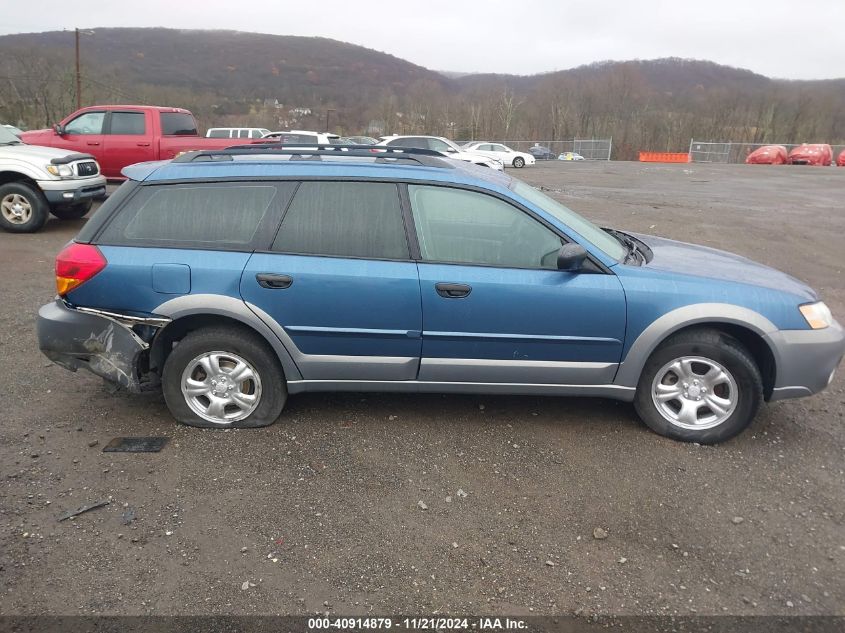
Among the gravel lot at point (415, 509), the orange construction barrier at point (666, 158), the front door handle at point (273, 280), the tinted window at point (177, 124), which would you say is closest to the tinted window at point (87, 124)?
the tinted window at point (177, 124)

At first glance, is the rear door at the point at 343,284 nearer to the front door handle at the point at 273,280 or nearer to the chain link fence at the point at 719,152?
the front door handle at the point at 273,280

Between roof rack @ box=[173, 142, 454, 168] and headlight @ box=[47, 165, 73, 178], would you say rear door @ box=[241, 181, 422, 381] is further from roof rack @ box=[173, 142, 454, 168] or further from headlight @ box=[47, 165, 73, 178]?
headlight @ box=[47, 165, 73, 178]

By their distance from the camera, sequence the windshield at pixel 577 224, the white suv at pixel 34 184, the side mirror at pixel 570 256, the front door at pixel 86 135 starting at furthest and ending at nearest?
the front door at pixel 86 135
the white suv at pixel 34 184
the windshield at pixel 577 224
the side mirror at pixel 570 256

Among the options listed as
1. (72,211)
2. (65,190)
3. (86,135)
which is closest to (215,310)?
(65,190)

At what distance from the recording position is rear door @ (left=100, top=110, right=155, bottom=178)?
11789 mm

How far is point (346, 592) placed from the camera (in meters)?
2.46

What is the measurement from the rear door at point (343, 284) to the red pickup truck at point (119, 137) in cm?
904

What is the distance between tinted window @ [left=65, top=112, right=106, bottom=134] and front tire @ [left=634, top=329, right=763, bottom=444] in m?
12.0

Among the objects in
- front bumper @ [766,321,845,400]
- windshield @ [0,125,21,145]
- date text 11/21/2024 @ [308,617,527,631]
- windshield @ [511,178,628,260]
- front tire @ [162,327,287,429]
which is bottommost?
date text 11/21/2024 @ [308,617,527,631]

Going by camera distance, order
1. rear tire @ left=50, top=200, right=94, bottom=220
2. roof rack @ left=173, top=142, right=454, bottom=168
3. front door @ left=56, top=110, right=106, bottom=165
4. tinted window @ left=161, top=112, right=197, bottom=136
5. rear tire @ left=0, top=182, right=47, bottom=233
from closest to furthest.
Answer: roof rack @ left=173, top=142, right=454, bottom=168
rear tire @ left=0, top=182, right=47, bottom=233
rear tire @ left=50, top=200, right=94, bottom=220
front door @ left=56, top=110, right=106, bottom=165
tinted window @ left=161, top=112, right=197, bottom=136

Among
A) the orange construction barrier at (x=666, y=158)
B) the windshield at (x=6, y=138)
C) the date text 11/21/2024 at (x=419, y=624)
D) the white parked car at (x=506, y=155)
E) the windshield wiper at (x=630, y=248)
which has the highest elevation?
the orange construction barrier at (x=666, y=158)

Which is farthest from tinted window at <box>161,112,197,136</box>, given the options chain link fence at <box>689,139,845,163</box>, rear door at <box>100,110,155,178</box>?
chain link fence at <box>689,139,845,163</box>

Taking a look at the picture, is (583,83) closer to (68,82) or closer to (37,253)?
(68,82)

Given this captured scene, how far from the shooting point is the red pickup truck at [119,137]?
1178cm
